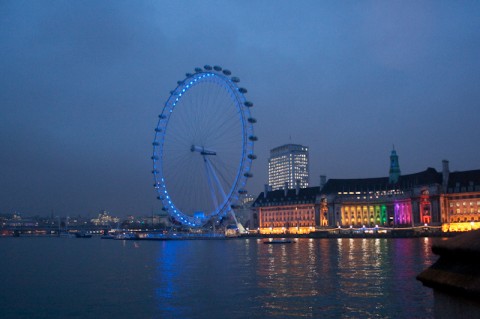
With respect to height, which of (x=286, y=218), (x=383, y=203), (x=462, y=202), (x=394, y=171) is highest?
(x=394, y=171)

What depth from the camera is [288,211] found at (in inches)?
7338

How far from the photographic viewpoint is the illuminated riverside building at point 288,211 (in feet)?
588

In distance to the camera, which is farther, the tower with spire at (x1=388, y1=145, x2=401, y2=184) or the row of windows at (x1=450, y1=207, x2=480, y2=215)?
the tower with spire at (x1=388, y1=145, x2=401, y2=184)

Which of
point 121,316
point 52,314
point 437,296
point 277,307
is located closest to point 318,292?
point 277,307

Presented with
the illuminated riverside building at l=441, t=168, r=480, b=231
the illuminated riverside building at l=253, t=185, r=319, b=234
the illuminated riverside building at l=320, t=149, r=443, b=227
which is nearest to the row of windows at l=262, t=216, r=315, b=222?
the illuminated riverside building at l=253, t=185, r=319, b=234

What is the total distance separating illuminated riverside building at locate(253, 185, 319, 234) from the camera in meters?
179

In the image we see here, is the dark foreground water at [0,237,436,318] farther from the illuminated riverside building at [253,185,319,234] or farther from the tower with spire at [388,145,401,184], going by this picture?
the illuminated riverside building at [253,185,319,234]

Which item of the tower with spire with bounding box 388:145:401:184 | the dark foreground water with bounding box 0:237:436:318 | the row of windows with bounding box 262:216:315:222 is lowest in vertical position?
the dark foreground water with bounding box 0:237:436:318

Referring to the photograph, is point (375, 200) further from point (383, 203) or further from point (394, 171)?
point (394, 171)

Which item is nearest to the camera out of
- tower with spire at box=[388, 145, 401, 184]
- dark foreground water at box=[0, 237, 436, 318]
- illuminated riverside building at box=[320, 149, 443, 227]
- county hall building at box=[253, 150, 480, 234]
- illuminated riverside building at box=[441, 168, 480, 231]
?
dark foreground water at box=[0, 237, 436, 318]

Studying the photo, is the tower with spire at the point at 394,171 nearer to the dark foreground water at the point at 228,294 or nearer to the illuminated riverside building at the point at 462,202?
the illuminated riverside building at the point at 462,202

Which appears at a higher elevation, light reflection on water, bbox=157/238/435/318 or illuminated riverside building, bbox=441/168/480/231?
illuminated riverside building, bbox=441/168/480/231

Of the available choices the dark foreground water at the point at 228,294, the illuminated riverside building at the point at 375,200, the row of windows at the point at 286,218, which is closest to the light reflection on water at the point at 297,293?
the dark foreground water at the point at 228,294

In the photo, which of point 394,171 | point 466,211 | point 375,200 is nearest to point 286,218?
point 375,200
